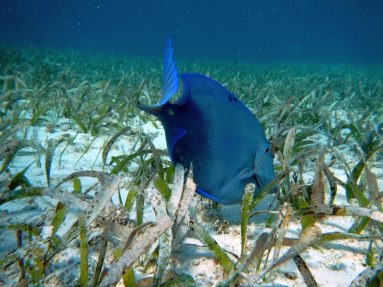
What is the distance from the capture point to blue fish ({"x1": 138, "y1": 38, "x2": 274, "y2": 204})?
159cm

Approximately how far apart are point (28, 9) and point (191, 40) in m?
70.9

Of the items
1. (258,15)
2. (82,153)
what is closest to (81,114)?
(82,153)

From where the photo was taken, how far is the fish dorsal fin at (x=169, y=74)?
135 centimetres

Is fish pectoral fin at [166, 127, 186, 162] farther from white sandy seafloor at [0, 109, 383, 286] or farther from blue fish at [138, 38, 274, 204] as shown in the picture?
white sandy seafloor at [0, 109, 383, 286]

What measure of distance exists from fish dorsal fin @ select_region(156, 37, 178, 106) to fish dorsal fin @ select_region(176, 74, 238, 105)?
0.45 feet

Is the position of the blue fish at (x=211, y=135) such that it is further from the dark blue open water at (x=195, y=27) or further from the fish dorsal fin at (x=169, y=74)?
the dark blue open water at (x=195, y=27)

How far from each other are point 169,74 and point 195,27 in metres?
146

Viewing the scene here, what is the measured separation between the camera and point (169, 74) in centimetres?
141

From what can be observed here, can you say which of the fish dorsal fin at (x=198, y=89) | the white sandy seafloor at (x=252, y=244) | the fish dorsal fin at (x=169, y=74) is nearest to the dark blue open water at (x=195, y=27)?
the white sandy seafloor at (x=252, y=244)

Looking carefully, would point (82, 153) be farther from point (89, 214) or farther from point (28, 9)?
point (28, 9)

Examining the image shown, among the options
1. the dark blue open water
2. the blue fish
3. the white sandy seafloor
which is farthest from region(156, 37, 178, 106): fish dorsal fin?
the dark blue open water

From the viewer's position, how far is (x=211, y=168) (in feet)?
5.29

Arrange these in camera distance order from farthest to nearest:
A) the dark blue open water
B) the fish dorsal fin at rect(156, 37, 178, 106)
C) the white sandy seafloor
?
the dark blue open water < the white sandy seafloor < the fish dorsal fin at rect(156, 37, 178, 106)

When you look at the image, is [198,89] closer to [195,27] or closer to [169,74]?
[169,74]
